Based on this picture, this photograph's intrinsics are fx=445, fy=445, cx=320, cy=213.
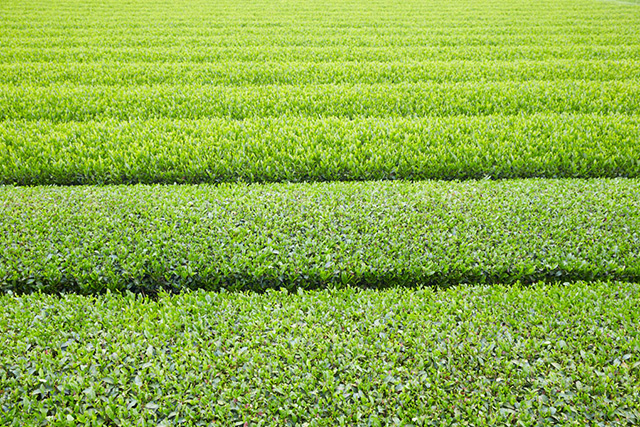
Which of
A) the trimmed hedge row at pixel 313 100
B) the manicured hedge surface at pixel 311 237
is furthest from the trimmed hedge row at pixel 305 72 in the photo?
the manicured hedge surface at pixel 311 237

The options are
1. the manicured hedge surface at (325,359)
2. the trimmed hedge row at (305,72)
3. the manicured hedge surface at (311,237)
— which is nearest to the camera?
the manicured hedge surface at (325,359)

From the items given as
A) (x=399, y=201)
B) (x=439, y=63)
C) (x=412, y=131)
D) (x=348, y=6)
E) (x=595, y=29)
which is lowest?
(x=399, y=201)

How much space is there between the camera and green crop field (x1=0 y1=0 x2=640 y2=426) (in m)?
2.75

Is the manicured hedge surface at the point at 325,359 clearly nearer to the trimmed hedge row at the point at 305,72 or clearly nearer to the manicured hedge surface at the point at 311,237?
the manicured hedge surface at the point at 311,237

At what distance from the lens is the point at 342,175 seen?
578cm

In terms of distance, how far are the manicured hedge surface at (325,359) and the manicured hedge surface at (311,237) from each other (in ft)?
1.09

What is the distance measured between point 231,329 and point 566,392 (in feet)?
7.30

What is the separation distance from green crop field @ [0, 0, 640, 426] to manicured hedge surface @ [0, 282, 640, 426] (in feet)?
0.05

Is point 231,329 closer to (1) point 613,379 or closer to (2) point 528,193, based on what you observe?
(1) point 613,379

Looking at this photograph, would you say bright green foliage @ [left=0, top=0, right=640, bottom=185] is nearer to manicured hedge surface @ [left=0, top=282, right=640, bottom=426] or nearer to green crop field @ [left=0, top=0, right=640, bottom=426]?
green crop field @ [left=0, top=0, right=640, bottom=426]

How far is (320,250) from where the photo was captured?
411cm

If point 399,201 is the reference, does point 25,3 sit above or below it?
above

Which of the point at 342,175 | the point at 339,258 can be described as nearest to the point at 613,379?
the point at 339,258

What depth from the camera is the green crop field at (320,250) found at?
2752mm
